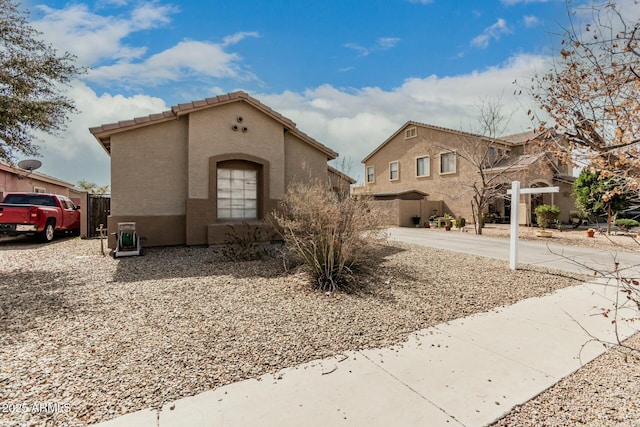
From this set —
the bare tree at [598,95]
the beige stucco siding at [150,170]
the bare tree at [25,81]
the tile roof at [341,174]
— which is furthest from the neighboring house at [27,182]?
the bare tree at [598,95]

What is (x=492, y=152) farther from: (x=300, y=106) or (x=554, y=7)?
(x=554, y=7)

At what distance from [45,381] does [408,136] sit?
26.6m

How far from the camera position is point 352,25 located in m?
11.0

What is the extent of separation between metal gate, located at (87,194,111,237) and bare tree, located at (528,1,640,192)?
1624 cm

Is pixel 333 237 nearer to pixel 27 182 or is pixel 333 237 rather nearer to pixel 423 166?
pixel 423 166

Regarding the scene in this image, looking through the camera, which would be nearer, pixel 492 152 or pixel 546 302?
pixel 546 302

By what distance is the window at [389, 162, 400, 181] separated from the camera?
89.5ft

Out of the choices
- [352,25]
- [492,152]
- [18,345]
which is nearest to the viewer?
[18,345]

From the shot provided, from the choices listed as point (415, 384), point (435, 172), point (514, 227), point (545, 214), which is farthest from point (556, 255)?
point (435, 172)

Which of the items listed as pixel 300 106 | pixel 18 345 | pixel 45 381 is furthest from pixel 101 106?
pixel 45 381

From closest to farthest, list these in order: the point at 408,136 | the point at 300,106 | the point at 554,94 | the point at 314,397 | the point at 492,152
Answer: the point at 314,397, the point at 554,94, the point at 300,106, the point at 492,152, the point at 408,136

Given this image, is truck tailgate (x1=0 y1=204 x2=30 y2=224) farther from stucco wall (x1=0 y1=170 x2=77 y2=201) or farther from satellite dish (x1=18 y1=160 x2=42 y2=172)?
stucco wall (x1=0 y1=170 x2=77 y2=201)

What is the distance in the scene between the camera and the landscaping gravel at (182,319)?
283 cm

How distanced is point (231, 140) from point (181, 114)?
173 cm
